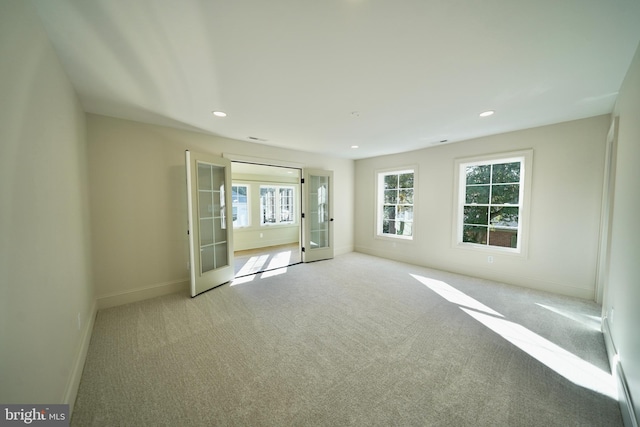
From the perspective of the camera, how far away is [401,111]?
2727mm

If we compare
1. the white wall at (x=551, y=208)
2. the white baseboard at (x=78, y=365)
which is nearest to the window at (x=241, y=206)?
the white baseboard at (x=78, y=365)

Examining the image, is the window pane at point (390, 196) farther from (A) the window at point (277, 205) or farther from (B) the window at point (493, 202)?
(A) the window at point (277, 205)

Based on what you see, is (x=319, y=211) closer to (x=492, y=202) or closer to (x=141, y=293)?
(x=492, y=202)

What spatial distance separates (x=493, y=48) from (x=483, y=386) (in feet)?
8.10

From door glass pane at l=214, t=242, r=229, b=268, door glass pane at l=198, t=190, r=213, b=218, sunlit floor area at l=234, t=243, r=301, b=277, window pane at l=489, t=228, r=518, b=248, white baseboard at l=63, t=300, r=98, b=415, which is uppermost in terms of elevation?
door glass pane at l=198, t=190, r=213, b=218

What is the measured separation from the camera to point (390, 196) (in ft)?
18.2

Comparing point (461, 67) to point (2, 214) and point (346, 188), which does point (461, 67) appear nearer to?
point (2, 214)

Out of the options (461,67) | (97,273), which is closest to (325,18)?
(461,67)

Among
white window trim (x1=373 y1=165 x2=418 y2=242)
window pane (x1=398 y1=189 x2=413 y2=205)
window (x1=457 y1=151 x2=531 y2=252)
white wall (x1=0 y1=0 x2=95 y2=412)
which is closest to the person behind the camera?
white wall (x1=0 y1=0 x2=95 y2=412)

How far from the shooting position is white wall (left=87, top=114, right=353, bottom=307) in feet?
9.39

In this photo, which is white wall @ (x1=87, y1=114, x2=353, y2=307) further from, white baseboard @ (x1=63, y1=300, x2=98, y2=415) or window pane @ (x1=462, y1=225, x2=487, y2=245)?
window pane @ (x1=462, y1=225, x2=487, y2=245)

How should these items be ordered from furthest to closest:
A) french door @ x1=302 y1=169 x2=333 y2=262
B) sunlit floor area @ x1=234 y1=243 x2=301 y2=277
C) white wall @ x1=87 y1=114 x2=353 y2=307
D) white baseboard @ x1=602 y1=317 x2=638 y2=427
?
french door @ x1=302 y1=169 x2=333 y2=262 → sunlit floor area @ x1=234 y1=243 x2=301 y2=277 → white wall @ x1=87 y1=114 x2=353 y2=307 → white baseboard @ x1=602 y1=317 x2=638 y2=427

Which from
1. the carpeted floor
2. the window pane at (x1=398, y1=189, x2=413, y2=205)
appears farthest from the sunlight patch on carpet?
the window pane at (x1=398, y1=189, x2=413, y2=205)

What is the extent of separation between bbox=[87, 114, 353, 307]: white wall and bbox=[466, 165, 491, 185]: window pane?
4.58 meters
